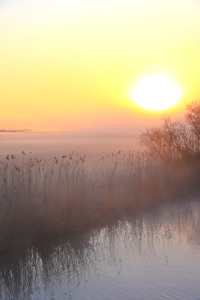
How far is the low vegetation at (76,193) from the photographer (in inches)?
231

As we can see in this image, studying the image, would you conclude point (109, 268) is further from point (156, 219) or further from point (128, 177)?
point (128, 177)

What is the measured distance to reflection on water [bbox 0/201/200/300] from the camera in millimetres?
4180

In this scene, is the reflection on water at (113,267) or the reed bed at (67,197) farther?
the reed bed at (67,197)

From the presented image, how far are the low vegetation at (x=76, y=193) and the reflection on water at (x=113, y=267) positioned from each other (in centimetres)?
38

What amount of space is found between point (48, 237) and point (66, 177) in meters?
1.60

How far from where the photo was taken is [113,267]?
16.4 ft

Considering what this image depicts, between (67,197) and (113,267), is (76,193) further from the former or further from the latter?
(113,267)

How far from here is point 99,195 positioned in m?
7.92

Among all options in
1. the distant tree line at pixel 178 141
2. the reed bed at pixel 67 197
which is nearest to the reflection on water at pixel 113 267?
the reed bed at pixel 67 197

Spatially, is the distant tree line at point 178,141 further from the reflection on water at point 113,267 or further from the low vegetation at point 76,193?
the reflection on water at point 113,267

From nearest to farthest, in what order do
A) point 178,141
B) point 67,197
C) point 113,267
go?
point 113,267, point 67,197, point 178,141

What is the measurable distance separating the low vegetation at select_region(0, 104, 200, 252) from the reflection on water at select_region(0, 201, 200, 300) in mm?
381

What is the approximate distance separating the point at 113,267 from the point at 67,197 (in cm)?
226


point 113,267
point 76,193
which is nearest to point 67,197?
point 76,193
